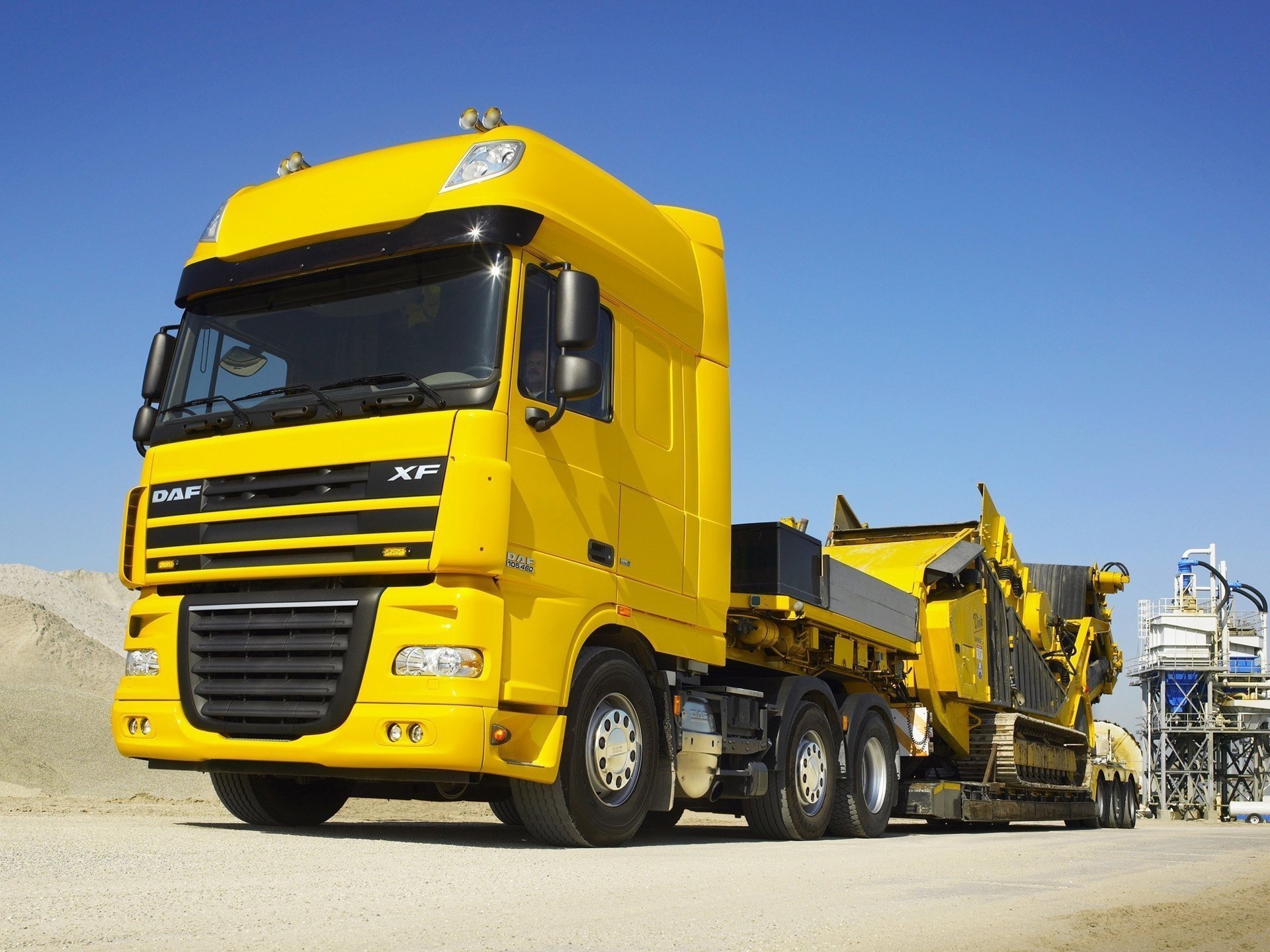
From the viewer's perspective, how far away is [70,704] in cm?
2795

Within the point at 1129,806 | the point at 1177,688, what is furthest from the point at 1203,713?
the point at 1129,806

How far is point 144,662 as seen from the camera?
7.67 meters

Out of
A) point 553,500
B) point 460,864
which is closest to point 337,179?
point 553,500

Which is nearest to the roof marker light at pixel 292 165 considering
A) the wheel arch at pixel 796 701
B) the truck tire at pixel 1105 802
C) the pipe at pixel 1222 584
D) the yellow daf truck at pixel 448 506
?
the yellow daf truck at pixel 448 506

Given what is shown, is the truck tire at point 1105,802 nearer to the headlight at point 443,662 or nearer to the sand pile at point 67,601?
the headlight at point 443,662

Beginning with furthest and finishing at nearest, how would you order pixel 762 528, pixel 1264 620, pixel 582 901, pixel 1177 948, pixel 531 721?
pixel 1264 620 < pixel 762 528 < pixel 531 721 < pixel 582 901 < pixel 1177 948

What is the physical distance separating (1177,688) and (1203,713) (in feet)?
6.32

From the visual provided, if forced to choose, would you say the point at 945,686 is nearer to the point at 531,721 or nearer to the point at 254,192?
the point at 531,721

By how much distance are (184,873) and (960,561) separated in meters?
10.0

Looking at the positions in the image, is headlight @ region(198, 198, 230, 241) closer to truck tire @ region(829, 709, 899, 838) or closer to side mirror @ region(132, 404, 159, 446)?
side mirror @ region(132, 404, 159, 446)

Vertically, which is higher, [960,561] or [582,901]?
[960,561]

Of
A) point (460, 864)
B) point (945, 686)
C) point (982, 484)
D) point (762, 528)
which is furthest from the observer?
point (982, 484)

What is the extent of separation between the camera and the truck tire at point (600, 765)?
7395 mm

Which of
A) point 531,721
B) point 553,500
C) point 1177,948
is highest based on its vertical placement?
point 553,500
